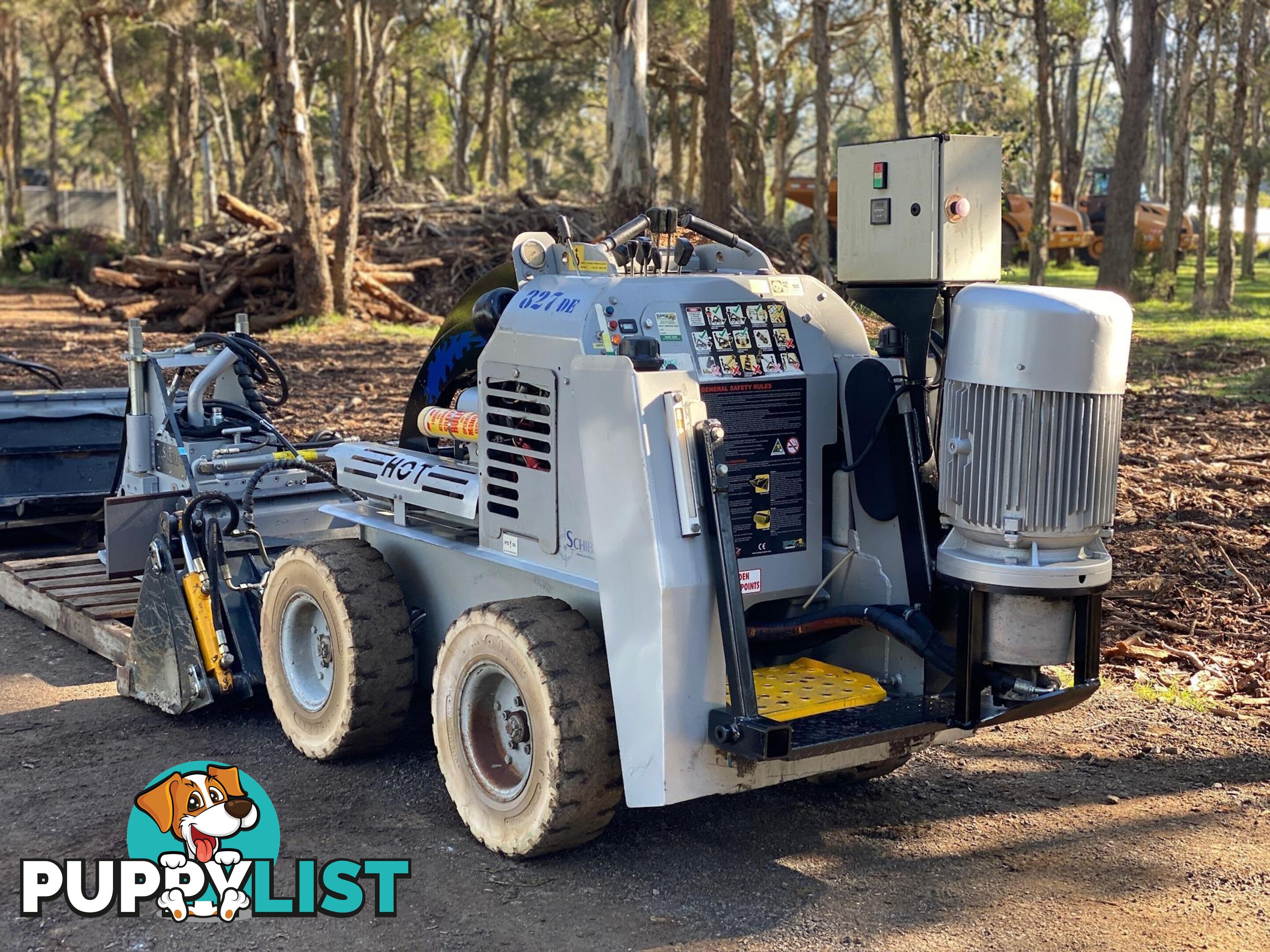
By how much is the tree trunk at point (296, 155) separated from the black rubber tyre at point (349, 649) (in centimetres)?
1552

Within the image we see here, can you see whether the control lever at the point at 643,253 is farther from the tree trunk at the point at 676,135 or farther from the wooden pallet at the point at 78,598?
the tree trunk at the point at 676,135

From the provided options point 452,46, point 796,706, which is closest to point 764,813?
point 796,706

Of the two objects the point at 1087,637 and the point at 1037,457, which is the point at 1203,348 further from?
the point at 1037,457

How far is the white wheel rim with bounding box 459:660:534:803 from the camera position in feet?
14.7

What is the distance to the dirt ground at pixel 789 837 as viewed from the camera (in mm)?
4062

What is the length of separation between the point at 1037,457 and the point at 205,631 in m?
3.41

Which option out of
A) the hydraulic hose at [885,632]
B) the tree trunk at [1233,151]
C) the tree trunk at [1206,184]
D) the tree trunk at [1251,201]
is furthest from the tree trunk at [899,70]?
the hydraulic hose at [885,632]

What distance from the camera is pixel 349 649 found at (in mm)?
5070

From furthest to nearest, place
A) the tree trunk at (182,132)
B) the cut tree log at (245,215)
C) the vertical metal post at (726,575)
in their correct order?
the tree trunk at (182,132) → the cut tree log at (245,215) → the vertical metal post at (726,575)

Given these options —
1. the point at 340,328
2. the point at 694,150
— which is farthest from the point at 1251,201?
the point at 340,328

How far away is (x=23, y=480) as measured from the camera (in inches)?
348

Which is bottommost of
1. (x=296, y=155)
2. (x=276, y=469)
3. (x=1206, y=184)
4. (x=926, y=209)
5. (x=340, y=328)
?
(x=340, y=328)

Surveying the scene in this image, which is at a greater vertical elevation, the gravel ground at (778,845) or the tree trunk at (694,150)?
the tree trunk at (694,150)

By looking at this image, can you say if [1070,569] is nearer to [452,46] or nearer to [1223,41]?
[1223,41]
